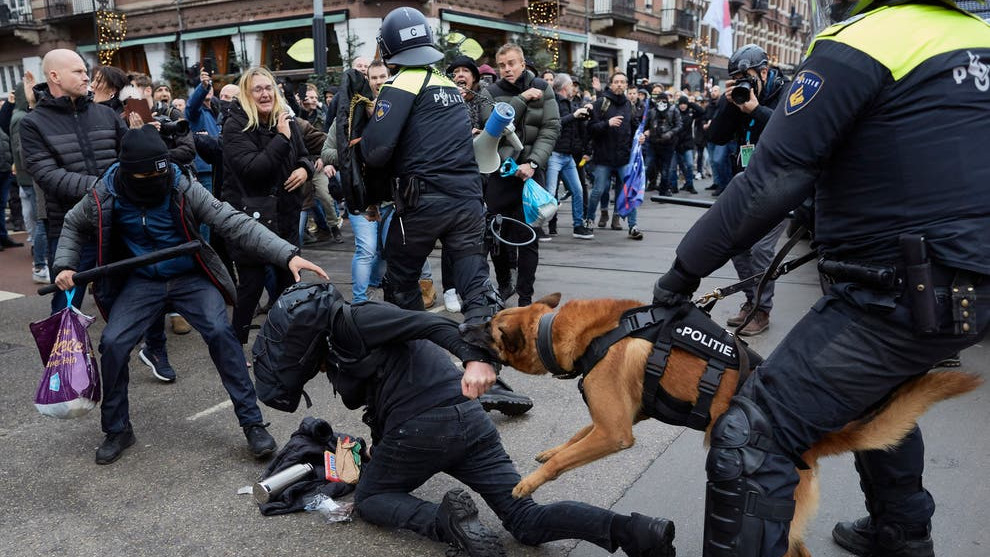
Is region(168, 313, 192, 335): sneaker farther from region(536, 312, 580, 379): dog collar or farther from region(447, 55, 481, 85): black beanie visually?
region(536, 312, 580, 379): dog collar

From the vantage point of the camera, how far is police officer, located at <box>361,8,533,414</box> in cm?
408

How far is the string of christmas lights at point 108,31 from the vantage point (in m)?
22.1

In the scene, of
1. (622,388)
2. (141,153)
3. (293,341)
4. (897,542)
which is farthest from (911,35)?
(141,153)

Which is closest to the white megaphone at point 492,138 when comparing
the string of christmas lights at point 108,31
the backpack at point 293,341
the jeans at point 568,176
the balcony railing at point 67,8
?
the backpack at point 293,341

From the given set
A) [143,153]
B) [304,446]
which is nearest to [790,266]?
[304,446]

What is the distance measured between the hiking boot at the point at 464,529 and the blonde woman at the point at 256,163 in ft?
9.76

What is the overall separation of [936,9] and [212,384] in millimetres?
4465

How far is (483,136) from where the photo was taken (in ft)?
17.0

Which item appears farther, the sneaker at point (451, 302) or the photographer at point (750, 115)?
the sneaker at point (451, 302)

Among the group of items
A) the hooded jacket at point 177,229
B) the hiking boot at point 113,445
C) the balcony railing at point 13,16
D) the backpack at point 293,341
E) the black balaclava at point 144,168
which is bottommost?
the hiking boot at point 113,445

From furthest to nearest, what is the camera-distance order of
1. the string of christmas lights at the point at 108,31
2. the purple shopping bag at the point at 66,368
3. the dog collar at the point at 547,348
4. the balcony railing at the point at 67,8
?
1. the balcony railing at the point at 67,8
2. the string of christmas lights at the point at 108,31
3. the purple shopping bag at the point at 66,368
4. the dog collar at the point at 547,348

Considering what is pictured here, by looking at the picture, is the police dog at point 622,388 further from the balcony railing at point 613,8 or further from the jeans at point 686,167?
the balcony railing at point 613,8

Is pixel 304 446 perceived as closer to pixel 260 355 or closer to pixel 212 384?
pixel 260 355

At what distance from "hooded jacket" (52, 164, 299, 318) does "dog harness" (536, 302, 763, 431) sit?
211 cm
